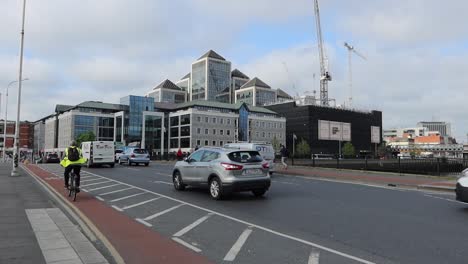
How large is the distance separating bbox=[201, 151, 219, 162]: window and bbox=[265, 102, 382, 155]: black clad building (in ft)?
435

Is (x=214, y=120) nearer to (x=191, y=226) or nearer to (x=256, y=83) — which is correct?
(x=256, y=83)

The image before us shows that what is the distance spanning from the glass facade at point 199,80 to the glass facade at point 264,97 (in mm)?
22437

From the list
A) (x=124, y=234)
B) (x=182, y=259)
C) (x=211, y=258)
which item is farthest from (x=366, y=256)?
(x=124, y=234)

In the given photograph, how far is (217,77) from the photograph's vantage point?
17825 centimetres

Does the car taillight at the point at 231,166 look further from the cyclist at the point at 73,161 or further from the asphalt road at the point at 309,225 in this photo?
the cyclist at the point at 73,161

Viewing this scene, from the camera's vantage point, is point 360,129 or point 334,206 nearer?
point 334,206

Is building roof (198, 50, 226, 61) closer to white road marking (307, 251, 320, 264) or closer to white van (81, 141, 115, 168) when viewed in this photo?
white van (81, 141, 115, 168)

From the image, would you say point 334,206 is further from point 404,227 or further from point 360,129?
point 360,129

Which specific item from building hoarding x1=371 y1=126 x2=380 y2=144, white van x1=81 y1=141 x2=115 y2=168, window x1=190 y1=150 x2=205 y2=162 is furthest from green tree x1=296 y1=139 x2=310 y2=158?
window x1=190 y1=150 x2=205 y2=162

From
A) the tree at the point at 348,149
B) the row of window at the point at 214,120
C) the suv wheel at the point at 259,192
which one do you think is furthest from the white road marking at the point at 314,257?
the tree at the point at 348,149

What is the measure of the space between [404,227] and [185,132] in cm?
11297

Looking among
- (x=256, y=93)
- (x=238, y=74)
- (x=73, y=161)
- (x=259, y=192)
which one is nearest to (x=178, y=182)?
(x=259, y=192)

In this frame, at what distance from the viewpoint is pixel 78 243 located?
7.45 meters

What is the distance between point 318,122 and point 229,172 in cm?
13864
